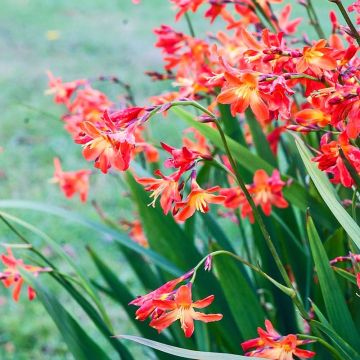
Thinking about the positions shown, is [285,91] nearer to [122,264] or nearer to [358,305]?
[358,305]

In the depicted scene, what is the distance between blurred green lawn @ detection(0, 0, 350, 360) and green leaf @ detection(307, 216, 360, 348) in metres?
0.96

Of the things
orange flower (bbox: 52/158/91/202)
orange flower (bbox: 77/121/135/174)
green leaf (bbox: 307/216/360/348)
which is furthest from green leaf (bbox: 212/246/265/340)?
orange flower (bbox: 52/158/91/202)

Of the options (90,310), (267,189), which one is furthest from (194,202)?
(90,310)

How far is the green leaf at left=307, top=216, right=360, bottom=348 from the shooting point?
1.35 meters

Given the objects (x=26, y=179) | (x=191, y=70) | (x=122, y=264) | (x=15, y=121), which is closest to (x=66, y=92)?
(x=191, y=70)

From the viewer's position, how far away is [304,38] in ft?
5.41

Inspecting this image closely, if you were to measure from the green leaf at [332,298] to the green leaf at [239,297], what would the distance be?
0.26 meters

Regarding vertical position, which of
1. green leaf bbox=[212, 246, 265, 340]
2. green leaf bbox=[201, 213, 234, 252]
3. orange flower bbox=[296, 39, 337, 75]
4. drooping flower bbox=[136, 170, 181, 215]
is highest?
orange flower bbox=[296, 39, 337, 75]

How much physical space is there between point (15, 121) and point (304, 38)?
4373 millimetres

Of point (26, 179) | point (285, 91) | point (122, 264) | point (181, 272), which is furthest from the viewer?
point (26, 179)

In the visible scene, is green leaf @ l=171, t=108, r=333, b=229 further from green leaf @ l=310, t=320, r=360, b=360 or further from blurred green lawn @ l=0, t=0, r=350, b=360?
blurred green lawn @ l=0, t=0, r=350, b=360

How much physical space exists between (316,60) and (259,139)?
2.34ft

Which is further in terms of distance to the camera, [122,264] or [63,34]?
[63,34]

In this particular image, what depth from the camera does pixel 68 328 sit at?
1.58 m
